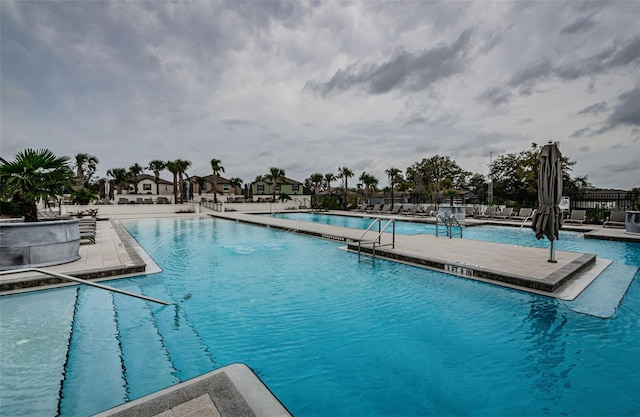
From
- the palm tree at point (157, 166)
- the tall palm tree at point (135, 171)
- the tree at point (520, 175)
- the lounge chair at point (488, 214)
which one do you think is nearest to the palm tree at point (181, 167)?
the palm tree at point (157, 166)

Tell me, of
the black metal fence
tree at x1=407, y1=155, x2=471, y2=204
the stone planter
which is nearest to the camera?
the stone planter

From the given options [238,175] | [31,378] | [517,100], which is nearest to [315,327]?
[31,378]

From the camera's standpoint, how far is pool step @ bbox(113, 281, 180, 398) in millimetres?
2924

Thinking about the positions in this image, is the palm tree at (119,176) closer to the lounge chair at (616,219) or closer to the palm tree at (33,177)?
the palm tree at (33,177)

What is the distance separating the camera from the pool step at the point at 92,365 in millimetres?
2590

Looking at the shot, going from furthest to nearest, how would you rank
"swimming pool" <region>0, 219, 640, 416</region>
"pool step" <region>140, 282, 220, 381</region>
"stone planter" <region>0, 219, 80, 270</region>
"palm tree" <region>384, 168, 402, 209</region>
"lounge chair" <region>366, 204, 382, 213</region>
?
"palm tree" <region>384, 168, 402, 209</region> → "lounge chair" <region>366, 204, 382, 213</region> → "stone planter" <region>0, 219, 80, 270</region> → "pool step" <region>140, 282, 220, 381</region> → "swimming pool" <region>0, 219, 640, 416</region>

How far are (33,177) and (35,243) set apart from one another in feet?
4.49

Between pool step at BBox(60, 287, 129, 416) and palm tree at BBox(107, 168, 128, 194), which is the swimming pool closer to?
pool step at BBox(60, 287, 129, 416)

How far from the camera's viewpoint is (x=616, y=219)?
1445cm

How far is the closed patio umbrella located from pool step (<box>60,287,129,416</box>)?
7814 millimetres

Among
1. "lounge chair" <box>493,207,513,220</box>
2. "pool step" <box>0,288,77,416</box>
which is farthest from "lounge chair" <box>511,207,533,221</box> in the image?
"pool step" <box>0,288,77,416</box>

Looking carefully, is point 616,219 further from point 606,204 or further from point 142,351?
point 142,351

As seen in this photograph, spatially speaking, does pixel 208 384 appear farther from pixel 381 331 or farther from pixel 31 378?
pixel 381 331

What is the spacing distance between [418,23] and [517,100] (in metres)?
6.97
